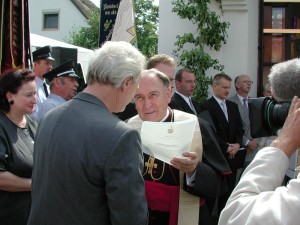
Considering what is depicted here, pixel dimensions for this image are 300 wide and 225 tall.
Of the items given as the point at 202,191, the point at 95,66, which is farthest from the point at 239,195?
the point at 202,191

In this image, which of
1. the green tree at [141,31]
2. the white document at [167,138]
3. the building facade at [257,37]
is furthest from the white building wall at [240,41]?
the green tree at [141,31]

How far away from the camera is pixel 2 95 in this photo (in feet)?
10.4

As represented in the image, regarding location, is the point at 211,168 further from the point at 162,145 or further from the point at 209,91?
the point at 209,91

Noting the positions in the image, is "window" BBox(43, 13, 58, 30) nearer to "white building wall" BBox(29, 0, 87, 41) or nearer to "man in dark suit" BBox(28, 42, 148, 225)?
"white building wall" BBox(29, 0, 87, 41)

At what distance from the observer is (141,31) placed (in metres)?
32.6

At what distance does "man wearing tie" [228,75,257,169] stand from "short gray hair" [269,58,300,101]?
412cm

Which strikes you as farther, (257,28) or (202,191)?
(257,28)

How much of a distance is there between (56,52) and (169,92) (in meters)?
6.80

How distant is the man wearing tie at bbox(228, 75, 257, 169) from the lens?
5.83 m

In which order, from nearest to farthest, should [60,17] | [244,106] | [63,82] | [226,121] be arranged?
[63,82], [226,121], [244,106], [60,17]

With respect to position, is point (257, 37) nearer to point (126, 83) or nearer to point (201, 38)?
point (201, 38)

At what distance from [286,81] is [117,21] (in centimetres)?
355

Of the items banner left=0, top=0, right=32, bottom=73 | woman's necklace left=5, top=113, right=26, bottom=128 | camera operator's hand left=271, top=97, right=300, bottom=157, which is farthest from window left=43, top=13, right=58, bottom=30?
camera operator's hand left=271, top=97, right=300, bottom=157

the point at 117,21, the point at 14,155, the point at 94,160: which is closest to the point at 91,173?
the point at 94,160
